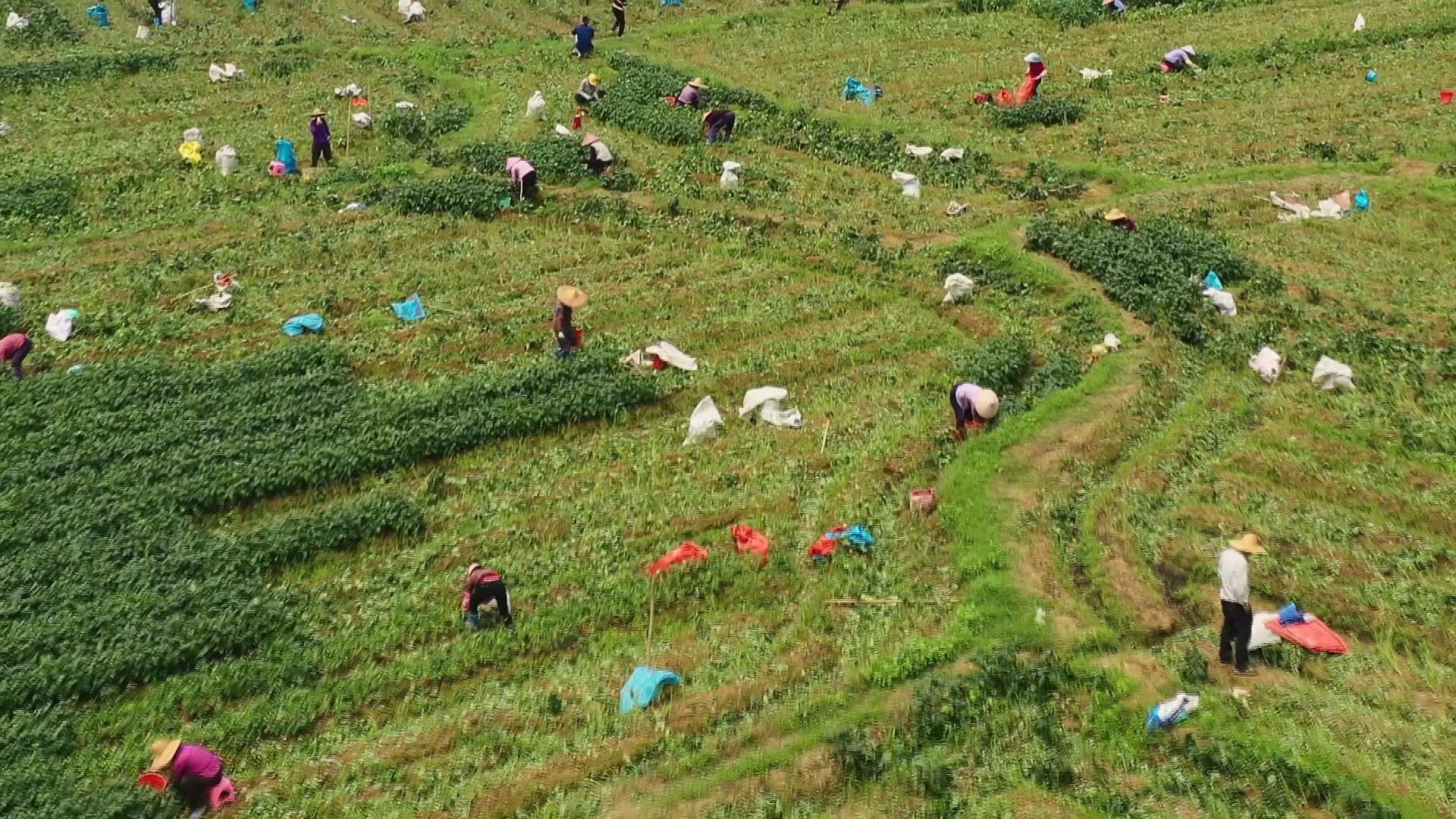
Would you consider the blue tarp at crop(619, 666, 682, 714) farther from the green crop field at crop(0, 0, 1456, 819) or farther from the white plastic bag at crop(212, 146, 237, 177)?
the white plastic bag at crop(212, 146, 237, 177)

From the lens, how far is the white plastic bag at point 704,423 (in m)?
17.8

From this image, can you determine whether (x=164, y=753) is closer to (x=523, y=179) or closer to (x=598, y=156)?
(x=523, y=179)

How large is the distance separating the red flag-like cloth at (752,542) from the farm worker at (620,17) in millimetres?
25262

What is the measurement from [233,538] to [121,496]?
183cm

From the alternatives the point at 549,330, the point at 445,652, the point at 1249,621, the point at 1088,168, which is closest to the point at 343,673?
the point at 445,652

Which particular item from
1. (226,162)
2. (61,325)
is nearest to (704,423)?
(61,325)

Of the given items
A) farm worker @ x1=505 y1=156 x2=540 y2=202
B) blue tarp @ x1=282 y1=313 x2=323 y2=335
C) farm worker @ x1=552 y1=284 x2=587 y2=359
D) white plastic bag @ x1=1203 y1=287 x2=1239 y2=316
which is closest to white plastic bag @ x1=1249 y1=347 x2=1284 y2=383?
white plastic bag @ x1=1203 y1=287 x2=1239 y2=316

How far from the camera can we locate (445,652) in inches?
539

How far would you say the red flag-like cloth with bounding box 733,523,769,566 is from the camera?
15164mm

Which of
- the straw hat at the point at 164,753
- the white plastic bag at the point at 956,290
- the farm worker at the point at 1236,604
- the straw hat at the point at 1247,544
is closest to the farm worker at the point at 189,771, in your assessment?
the straw hat at the point at 164,753

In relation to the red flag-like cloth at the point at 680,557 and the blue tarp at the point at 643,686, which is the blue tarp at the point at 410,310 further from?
the blue tarp at the point at 643,686

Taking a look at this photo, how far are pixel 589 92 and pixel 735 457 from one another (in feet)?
55.1

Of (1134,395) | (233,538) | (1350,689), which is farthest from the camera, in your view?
(1134,395)

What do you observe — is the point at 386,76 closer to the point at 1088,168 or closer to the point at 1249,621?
the point at 1088,168
